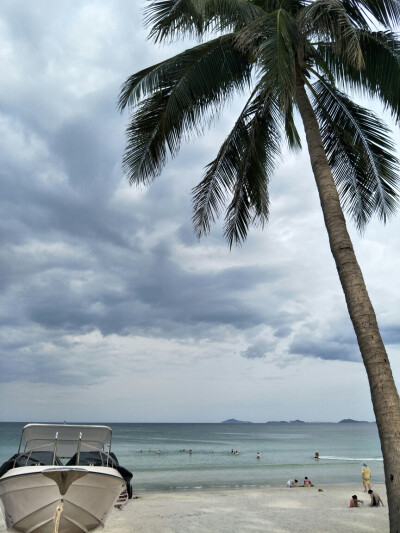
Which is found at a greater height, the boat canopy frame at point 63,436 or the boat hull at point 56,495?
the boat canopy frame at point 63,436

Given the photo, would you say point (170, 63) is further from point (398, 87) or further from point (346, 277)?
point (346, 277)

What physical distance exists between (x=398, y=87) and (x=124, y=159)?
5.49 meters

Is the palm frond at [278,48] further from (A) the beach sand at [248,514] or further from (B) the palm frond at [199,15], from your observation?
(A) the beach sand at [248,514]

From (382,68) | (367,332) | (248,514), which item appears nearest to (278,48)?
(382,68)

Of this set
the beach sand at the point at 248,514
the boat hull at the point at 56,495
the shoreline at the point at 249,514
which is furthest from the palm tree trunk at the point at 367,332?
the beach sand at the point at 248,514

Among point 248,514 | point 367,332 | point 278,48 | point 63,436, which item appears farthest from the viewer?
point 248,514

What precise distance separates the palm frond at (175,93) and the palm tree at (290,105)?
21 millimetres

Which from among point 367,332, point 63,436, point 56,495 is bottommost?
point 56,495

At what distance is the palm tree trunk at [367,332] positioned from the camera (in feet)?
19.2

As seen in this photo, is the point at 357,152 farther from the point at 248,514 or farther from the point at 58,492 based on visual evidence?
the point at 248,514

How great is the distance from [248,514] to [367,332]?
12.6m

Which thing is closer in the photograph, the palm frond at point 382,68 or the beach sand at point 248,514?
the palm frond at point 382,68

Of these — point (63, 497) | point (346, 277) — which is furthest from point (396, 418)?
point (63, 497)

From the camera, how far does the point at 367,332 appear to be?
6555 millimetres
